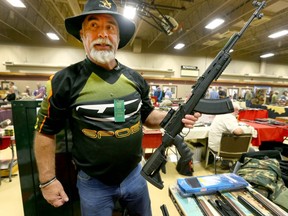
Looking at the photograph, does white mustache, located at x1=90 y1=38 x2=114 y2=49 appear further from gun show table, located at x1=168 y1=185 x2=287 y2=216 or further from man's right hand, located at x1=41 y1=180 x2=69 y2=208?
gun show table, located at x1=168 y1=185 x2=287 y2=216

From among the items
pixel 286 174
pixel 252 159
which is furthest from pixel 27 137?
pixel 286 174

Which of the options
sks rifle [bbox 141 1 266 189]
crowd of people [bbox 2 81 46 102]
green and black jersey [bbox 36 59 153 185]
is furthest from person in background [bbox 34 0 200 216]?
crowd of people [bbox 2 81 46 102]

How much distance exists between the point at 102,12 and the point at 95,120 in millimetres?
612

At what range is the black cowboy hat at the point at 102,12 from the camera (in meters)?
1.07

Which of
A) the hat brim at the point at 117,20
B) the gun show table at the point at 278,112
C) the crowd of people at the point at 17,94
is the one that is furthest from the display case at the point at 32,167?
the gun show table at the point at 278,112

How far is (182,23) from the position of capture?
805cm

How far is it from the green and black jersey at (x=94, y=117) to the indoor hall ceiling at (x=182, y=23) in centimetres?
458

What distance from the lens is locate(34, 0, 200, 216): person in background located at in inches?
40.7

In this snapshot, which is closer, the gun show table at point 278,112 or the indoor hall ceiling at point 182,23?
the gun show table at point 278,112

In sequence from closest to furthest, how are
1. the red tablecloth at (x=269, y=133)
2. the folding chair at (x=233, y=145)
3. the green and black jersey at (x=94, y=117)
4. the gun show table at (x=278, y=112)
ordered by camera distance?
the green and black jersey at (x=94, y=117) → the folding chair at (x=233, y=145) → the red tablecloth at (x=269, y=133) → the gun show table at (x=278, y=112)

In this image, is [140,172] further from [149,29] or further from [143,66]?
[143,66]

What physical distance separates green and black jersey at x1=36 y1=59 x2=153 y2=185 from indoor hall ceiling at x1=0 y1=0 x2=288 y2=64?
4580 millimetres

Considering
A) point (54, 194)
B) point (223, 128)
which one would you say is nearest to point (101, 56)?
point (54, 194)

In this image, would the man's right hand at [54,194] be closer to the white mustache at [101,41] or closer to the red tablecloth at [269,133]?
the white mustache at [101,41]
